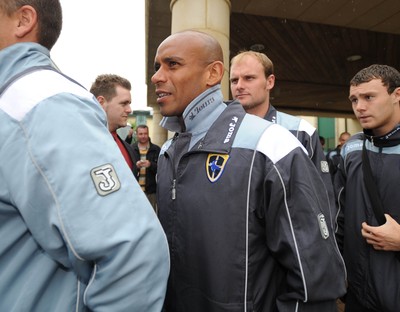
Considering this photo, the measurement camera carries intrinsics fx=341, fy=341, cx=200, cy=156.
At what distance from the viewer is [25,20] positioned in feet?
3.68

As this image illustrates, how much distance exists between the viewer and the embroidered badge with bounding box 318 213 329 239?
1.35 meters

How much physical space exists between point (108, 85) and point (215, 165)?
2.57 meters

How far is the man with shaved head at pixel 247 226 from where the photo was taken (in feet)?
4.37

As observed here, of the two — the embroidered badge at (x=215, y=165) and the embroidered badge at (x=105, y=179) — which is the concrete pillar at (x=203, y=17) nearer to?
the embroidered badge at (x=215, y=165)

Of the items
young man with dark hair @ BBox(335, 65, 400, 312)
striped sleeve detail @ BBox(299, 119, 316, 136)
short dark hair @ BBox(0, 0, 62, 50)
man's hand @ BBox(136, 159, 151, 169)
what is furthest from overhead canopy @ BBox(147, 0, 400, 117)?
short dark hair @ BBox(0, 0, 62, 50)

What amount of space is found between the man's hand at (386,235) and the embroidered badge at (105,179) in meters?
1.68

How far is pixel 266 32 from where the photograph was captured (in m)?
8.19

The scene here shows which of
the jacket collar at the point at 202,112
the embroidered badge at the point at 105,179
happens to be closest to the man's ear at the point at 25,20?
the embroidered badge at the point at 105,179

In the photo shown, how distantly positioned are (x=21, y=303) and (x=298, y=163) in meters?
1.07

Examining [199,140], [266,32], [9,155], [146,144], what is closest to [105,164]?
[9,155]

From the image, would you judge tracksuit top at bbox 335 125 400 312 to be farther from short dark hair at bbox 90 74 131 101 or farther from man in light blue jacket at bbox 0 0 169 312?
short dark hair at bbox 90 74 131 101

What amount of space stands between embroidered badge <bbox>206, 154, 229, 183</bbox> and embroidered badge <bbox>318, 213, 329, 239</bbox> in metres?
0.44

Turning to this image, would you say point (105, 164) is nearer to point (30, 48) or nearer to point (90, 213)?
point (90, 213)

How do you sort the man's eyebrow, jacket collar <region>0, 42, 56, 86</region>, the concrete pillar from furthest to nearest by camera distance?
1. the concrete pillar
2. the man's eyebrow
3. jacket collar <region>0, 42, 56, 86</region>
